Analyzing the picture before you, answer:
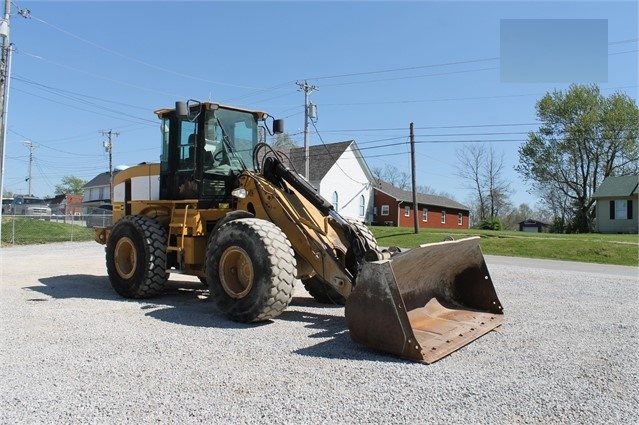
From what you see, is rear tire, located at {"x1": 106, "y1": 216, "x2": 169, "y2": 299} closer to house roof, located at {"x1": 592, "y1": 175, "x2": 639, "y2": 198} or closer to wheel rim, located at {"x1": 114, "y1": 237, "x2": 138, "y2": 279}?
wheel rim, located at {"x1": 114, "y1": 237, "x2": 138, "y2": 279}

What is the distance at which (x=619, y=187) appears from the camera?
39875mm

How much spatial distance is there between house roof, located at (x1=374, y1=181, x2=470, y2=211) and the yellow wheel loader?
123 feet

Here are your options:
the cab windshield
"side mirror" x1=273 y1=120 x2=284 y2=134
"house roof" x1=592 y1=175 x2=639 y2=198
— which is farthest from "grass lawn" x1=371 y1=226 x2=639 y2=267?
"house roof" x1=592 y1=175 x2=639 y2=198

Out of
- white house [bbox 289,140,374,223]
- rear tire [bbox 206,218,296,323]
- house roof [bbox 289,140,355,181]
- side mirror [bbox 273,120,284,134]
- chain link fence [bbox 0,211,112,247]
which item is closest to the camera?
rear tire [bbox 206,218,296,323]

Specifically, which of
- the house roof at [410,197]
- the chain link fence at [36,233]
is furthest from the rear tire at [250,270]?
the house roof at [410,197]

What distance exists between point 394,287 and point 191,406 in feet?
7.05

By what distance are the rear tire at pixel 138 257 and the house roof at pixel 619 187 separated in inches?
1550

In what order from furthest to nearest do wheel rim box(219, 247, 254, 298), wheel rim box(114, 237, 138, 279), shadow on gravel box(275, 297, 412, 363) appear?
wheel rim box(114, 237, 138, 279)
wheel rim box(219, 247, 254, 298)
shadow on gravel box(275, 297, 412, 363)

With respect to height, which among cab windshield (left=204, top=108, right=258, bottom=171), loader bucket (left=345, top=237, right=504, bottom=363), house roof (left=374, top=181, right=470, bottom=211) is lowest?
loader bucket (left=345, top=237, right=504, bottom=363)

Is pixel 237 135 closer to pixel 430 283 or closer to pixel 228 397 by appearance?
pixel 430 283

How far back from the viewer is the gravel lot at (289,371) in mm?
3693

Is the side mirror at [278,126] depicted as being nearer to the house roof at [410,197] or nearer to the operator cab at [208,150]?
the operator cab at [208,150]

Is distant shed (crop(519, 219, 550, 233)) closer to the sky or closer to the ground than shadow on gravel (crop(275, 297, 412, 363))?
closer to the sky

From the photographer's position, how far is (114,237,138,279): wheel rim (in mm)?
8539
